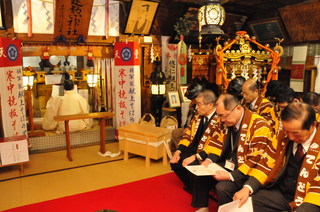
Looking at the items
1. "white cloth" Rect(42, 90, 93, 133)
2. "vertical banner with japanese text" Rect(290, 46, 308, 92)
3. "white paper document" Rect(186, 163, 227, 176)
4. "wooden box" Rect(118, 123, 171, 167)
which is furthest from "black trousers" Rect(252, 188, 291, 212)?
"vertical banner with japanese text" Rect(290, 46, 308, 92)

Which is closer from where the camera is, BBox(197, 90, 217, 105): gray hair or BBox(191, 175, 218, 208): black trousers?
BBox(191, 175, 218, 208): black trousers

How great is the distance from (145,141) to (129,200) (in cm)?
156

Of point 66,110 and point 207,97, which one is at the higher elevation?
point 207,97

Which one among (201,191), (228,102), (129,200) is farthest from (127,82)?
(228,102)

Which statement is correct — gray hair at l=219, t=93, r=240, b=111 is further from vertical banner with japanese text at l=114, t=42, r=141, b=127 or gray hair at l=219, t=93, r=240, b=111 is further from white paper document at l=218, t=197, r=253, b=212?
vertical banner with japanese text at l=114, t=42, r=141, b=127

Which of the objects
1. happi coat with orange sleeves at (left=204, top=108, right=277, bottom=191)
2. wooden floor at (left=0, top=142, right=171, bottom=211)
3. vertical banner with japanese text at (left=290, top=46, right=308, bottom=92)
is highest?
vertical banner with japanese text at (left=290, top=46, right=308, bottom=92)

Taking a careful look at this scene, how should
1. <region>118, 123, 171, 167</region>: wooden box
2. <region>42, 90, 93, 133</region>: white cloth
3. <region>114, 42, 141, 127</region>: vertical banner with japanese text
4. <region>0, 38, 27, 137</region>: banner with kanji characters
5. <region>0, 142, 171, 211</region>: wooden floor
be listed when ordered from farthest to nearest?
<region>42, 90, 93, 133</region>: white cloth
<region>114, 42, 141, 127</region>: vertical banner with japanese text
<region>0, 38, 27, 137</region>: banner with kanji characters
<region>118, 123, 171, 167</region>: wooden box
<region>0, 142, 171, 211</region>: wooden floor

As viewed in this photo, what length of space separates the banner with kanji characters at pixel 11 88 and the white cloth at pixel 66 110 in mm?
1475

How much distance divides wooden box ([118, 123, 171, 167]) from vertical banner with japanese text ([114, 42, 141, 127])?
1230 mm

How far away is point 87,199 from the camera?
4156 mm

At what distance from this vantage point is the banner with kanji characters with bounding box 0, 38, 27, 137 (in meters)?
5.54

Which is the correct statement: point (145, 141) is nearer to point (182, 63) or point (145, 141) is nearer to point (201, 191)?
point (201, 191)

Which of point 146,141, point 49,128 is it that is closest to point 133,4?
point 146,141

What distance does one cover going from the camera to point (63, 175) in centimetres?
517
